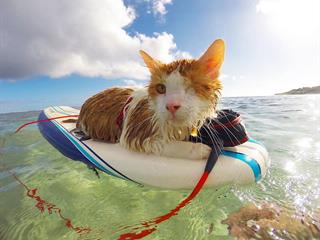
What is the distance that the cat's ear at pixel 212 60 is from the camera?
197 cm

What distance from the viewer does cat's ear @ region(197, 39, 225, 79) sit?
6.46 feet

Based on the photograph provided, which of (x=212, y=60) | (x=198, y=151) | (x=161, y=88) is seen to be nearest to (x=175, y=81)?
(x=161, y=88)

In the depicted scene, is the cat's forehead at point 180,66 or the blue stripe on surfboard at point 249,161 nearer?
the cat's forehead at point 180,66

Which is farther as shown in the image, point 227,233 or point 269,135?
point 269,135

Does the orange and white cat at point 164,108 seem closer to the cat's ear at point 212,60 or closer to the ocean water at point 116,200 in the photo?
the cat's ear at point 212,60

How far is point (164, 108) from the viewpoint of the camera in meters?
1.93

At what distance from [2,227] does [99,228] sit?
2.96 ft

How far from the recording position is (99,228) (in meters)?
2.10

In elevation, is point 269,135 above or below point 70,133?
below

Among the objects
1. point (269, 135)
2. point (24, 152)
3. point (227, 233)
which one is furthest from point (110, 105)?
point (269, 135)

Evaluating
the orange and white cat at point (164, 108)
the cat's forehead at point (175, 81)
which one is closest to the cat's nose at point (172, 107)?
the orange and white cat at point (164, 108)

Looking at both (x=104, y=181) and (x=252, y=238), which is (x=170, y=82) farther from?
(x=104, y=181)

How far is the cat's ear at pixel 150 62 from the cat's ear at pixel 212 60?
1.25 feet

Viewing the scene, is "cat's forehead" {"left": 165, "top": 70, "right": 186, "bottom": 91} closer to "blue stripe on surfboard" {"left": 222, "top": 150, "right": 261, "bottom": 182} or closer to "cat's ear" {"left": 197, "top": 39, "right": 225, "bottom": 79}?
"cat's ear" {"left": 197, "top": 39, "right": 225, "bottom": 79}
